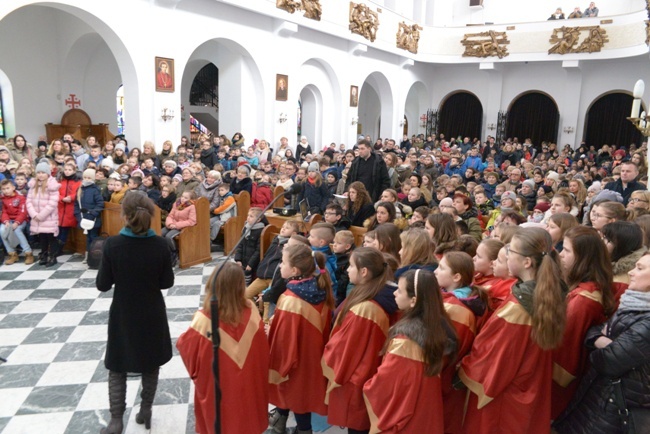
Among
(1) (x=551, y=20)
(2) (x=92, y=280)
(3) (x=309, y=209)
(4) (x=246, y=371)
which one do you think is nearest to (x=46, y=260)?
(2) (x=92, y=280)

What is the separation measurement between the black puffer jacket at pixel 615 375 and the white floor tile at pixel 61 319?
495cm

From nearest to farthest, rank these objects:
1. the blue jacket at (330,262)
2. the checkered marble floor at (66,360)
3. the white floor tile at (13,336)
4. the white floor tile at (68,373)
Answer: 1. the checkered marble floor at (66,360)
2. the blue jacket at (330,262)
3. the white floor tile at (68,373)
4. the white floor tile at (13,336)

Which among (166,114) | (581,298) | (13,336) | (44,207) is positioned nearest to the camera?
(581,298)

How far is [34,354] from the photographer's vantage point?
190 inches

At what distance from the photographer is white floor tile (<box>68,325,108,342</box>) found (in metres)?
5.15

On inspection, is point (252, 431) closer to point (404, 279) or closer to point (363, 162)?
point (404, 279)

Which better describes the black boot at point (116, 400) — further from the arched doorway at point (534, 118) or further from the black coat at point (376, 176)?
the arched doorway at point (534, 118)

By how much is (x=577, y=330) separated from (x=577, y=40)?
1885 centimetres

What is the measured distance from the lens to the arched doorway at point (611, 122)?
19641 millimetres

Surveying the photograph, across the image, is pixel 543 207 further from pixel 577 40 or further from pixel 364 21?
pixel 577 40

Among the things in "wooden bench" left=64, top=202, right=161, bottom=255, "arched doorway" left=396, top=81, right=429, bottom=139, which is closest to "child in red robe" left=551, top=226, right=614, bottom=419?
"wooden bench" left=64, top=202, right=161, bottom=255

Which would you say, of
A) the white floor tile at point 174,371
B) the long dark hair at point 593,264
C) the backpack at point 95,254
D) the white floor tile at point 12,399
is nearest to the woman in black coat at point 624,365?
the long dark hair at point 593,264

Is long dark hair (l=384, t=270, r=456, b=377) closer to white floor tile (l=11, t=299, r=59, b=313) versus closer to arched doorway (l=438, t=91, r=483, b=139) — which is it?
white floor tile (l=11, t=299, r=59, b=313)

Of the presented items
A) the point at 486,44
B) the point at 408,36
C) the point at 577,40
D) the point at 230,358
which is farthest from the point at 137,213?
the point at 486,44
